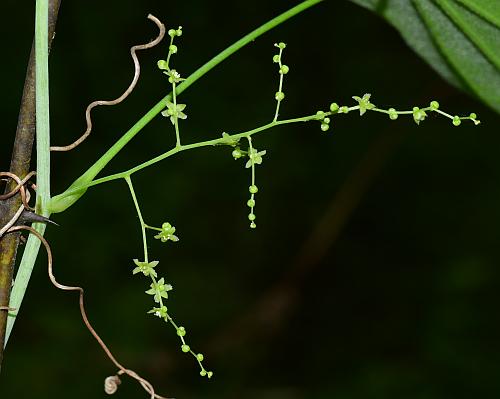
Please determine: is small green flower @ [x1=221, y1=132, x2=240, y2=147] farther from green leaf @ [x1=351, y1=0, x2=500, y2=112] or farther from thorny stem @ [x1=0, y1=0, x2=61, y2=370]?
green leaf @ [x1=351, y1=0, x2=500, y2=112]

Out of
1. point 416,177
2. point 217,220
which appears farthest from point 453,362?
point 217,220

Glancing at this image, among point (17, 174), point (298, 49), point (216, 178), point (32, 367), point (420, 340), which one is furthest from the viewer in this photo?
point (298, 49)

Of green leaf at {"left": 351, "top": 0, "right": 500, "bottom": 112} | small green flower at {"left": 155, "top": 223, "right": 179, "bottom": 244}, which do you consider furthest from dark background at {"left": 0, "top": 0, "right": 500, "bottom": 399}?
small green flower at {"left": 155, "top": 223, "right": 179, "bottom": 244}

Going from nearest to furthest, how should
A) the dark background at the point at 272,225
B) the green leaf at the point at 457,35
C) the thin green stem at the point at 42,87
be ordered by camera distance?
the thin green stem at the point at 42,87
the green leaf at the point at 457,35
the dark background at the point at 272,225

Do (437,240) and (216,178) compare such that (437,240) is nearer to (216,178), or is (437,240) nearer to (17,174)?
(216,178)

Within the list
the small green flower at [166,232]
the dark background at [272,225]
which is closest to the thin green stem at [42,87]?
the small green flower at [166,232]

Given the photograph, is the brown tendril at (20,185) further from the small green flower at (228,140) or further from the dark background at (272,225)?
the dark background at (272,225)

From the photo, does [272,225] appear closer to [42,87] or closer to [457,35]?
[457,35]

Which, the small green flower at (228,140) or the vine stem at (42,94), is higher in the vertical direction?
the vine stem at (42,94)
